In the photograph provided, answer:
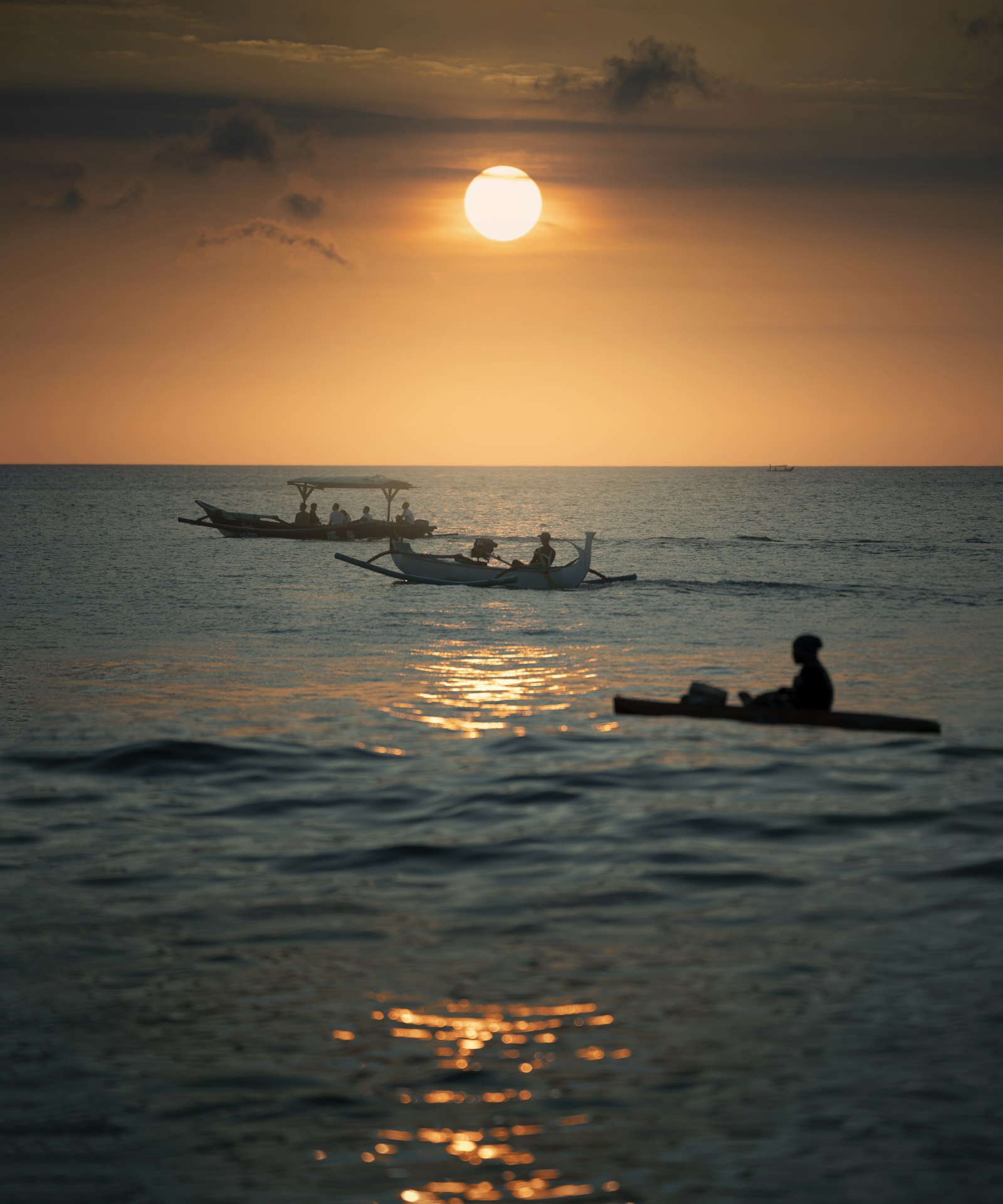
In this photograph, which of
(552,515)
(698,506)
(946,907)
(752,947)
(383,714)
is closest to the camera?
(752,947)

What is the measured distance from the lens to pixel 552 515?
452 ft

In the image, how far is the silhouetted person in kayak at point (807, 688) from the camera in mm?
17000

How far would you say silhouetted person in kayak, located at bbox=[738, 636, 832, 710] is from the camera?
55.8 feet

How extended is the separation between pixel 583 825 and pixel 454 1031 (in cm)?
557

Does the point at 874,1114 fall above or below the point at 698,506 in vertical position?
below

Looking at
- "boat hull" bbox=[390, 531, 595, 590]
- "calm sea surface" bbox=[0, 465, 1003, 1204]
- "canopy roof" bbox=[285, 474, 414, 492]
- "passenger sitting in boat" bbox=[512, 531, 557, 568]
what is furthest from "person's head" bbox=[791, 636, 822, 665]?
"canopy roof" bbox=[285, 474, 414, 492]

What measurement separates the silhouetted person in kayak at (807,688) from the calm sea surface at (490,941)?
34.7 inches

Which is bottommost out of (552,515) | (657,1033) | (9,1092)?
(9,1092)

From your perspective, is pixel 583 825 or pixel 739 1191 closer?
pixel 739 1191

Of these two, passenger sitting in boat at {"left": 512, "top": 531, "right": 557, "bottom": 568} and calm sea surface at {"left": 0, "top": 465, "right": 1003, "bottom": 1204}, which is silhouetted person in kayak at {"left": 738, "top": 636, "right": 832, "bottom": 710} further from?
passenger sitting in boat at {"left": 512, "top": 531, "right": 557, "bottom": 568}

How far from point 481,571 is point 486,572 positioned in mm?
224

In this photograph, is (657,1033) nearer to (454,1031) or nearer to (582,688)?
(454,1031)

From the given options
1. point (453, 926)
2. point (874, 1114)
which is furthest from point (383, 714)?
point (874, 1114)

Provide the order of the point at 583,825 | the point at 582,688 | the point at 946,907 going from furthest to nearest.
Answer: the point at 582,688 < the point at 583,825 < the point at 946,907
